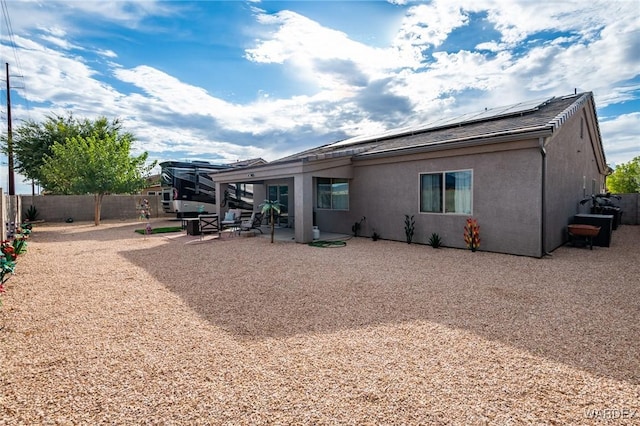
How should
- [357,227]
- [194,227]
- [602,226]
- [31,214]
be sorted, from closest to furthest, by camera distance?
1. [602,226]
2. [357,227]
3. [194,227]
4. [31,214]

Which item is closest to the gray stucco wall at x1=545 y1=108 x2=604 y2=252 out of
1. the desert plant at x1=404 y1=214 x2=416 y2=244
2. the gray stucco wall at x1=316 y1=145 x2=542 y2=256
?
the gray stucco wall at x1=316 y1=145 x2=542 y2=256

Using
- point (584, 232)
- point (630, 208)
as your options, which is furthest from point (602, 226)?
point (630, 208)

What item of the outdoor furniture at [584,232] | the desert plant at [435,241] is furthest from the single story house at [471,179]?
the outdoor furniture at [584,232]

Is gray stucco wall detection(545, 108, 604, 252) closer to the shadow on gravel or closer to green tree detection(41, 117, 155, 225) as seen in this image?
the shadow on gravel

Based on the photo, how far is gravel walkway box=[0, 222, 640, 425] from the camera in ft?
7.39

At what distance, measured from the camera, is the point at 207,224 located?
1176cm

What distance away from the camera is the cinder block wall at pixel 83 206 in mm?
18969

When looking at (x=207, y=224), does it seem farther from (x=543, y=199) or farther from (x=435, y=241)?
(x=543, y=199)

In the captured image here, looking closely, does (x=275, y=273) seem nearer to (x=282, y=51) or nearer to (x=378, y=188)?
(x=378, y=188)

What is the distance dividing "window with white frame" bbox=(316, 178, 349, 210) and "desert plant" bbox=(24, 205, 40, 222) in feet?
56.1

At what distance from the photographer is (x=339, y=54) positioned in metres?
11.7

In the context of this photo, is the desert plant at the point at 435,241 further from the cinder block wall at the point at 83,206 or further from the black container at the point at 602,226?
the cinder block wall at the point at 83,206

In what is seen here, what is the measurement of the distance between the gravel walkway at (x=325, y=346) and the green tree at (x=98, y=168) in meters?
11.7

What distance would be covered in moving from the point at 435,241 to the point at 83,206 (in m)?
21.2
